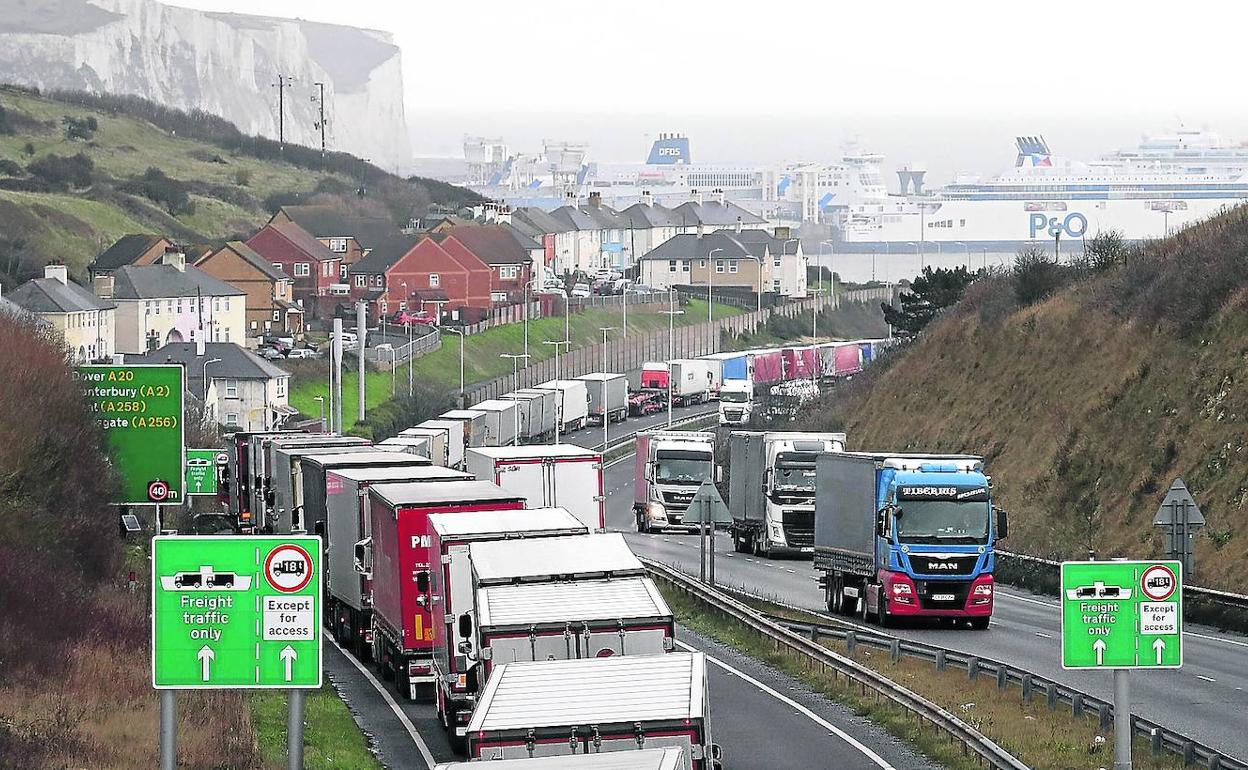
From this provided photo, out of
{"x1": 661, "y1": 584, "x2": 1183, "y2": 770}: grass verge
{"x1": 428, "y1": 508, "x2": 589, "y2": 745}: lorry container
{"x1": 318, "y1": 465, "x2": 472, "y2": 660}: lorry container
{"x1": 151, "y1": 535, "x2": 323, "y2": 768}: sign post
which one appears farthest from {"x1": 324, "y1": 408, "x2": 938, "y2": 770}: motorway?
{"x1": 151, "y1": 535, "x2": 323, "y2": 768}: sign post

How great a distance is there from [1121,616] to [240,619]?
6.93 metres

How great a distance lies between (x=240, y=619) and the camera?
50.0 feet

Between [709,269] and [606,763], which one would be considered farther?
[709,269]

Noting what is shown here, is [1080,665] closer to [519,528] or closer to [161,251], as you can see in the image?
[519,528]

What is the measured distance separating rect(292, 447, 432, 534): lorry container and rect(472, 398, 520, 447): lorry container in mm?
44694

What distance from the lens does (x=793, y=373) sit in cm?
13762

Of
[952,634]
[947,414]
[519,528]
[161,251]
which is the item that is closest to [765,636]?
[952,634]

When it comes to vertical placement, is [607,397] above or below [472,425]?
below

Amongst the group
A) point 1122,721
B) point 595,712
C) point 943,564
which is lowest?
point 943,564

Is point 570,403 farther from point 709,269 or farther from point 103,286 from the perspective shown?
point 709,269

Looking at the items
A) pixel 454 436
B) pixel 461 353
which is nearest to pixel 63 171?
pixel 461 353

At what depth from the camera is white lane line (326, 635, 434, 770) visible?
25219mm

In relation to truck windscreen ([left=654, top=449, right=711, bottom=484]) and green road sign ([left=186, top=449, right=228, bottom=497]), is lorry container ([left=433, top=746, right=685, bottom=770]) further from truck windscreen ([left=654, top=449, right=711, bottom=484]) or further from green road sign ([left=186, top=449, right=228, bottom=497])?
truck windscreen ([left=654, top=449, right=711, bottom=484])

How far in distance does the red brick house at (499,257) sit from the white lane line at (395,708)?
394 feet
